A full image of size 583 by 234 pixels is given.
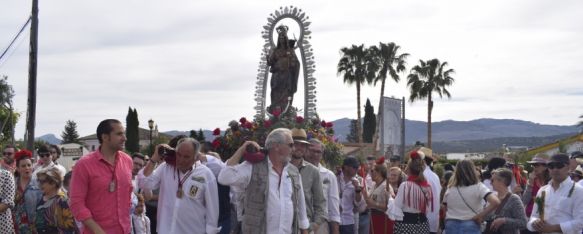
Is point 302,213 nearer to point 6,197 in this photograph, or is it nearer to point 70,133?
point 6,197

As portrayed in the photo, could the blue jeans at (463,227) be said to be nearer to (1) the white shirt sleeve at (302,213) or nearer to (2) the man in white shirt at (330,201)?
(2) the man in white shirt at (330,201)

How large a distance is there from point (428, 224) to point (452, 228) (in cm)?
67

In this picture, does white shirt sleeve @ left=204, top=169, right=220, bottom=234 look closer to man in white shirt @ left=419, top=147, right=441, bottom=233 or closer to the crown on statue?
man in white shirt @ left=419, top=147, right=441, bottom=233

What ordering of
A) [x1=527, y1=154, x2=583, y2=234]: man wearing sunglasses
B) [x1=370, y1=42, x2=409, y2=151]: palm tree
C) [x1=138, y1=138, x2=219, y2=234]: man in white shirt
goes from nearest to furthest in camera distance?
[x1=138, y1=138, x2=219, y2=234]: man in white shirt → [x1=527, y1=154, x2=583, y2=234]: man wearing sunglasses → [x1=370, y1=42, x2=409, y2=151]: palm tree

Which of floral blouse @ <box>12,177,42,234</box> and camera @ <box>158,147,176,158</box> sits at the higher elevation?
camera @ <box>158,147,176,158</box>

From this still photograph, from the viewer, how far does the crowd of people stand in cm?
679

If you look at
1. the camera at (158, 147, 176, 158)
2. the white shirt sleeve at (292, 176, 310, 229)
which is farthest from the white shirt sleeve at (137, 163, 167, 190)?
the white shirt sleeve at (292, 176, 310, 229)

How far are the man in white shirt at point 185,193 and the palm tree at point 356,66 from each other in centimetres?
4679

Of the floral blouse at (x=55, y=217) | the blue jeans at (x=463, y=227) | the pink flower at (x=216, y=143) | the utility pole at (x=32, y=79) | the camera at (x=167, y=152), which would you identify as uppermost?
the utility pole at (x=32, y=79)

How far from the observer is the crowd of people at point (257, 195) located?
6789 millimetres

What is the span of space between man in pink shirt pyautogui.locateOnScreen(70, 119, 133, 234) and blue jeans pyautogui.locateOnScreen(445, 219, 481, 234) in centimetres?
422

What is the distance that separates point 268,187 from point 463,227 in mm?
3241

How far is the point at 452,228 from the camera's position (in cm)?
925

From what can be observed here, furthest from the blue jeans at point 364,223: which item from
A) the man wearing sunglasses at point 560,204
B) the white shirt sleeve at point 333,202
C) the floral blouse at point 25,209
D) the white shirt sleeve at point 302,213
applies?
the floral blouse at point 25,209
